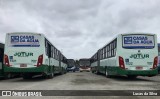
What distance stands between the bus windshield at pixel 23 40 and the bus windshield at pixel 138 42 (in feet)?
19.2

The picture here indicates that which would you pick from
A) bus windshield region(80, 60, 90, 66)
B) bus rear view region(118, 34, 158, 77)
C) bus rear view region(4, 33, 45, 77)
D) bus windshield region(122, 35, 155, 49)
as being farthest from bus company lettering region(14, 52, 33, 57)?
bus windshield region(80, 60, 90, 66)

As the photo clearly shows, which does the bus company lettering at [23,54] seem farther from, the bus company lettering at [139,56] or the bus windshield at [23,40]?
the bus company lettering at [139,56]

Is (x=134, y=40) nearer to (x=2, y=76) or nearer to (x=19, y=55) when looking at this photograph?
(x=19, y=55)

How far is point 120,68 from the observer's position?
19984 millimetres

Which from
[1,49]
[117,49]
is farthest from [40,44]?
[117,49]

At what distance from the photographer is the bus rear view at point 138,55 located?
20.0 m

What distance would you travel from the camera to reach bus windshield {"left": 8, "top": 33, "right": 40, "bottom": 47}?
19.9 meters

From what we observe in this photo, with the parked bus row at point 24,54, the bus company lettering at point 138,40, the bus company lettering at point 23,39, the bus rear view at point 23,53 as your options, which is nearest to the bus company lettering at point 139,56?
the bus company lettering at point 138,40

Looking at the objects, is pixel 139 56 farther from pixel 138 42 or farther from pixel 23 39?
pixel 23 39

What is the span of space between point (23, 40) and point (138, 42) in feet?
25.1

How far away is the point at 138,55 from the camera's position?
2027 centimetres

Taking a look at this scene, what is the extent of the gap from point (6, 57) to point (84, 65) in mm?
39468

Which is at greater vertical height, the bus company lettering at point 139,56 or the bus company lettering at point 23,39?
the bus company lettering at point 23,39

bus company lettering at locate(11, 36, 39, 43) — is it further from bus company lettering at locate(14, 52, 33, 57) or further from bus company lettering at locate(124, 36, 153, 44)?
bus company lettering at locate(124, 36, 153, 44)
